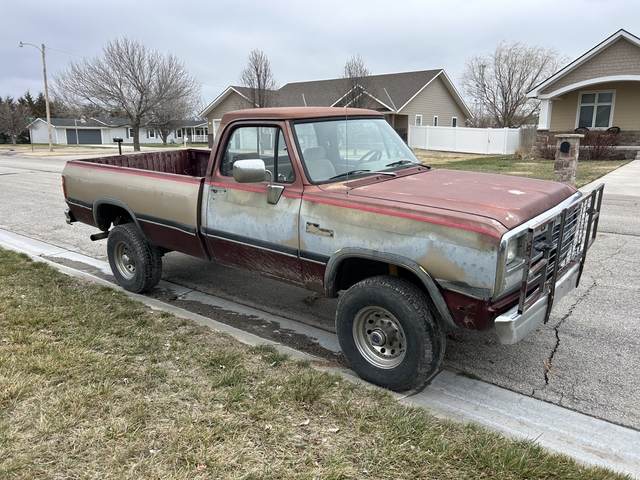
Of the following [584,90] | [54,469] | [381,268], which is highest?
[584,90]

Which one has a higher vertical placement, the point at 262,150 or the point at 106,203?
the point at 262,150

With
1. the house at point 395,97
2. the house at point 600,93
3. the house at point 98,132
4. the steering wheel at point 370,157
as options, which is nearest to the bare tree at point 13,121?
the house at point 98,132

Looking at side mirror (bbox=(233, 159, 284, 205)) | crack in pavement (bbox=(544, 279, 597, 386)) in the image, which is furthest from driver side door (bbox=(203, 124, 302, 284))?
crack in pavement (bbox=(544, 279, 597, 386))

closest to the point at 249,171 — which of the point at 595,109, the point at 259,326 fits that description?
the point at 259,326

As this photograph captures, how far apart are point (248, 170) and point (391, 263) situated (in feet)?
4.30

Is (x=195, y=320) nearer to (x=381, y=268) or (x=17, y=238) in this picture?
(x=381, y=268)

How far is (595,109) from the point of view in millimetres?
23312

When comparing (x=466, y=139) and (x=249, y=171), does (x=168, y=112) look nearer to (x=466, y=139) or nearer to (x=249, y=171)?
(x=466, y=139)

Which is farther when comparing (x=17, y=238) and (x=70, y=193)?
(x=17, y=238)

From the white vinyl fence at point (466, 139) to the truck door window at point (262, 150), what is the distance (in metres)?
26.9

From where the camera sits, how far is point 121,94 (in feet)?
117

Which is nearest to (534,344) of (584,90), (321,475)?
Answer: (321,475)

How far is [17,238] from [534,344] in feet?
25.5

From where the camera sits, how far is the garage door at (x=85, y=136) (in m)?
62.2
